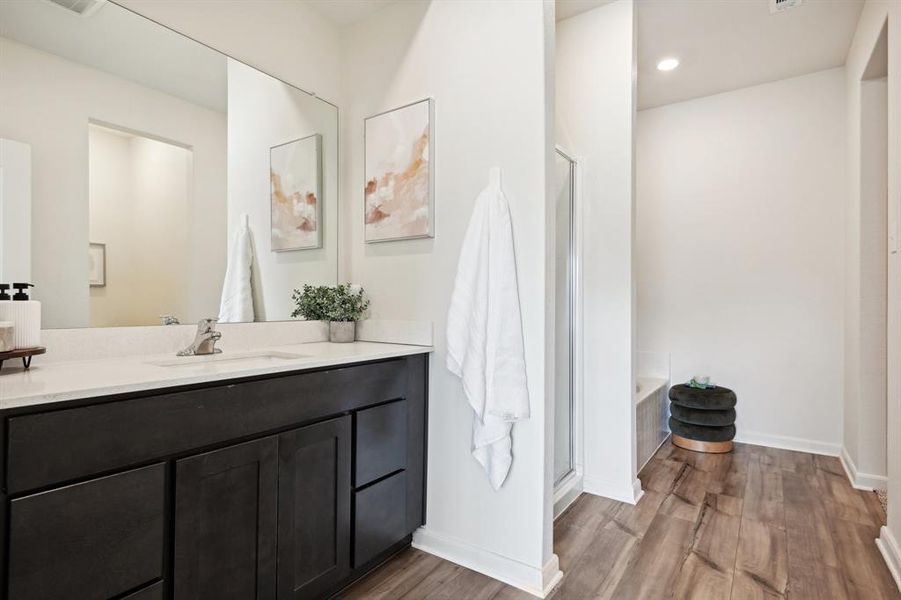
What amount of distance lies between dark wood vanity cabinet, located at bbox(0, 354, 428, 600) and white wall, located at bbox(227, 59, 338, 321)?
2.45ft

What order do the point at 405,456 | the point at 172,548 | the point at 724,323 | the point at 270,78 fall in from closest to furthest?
the point at 172,548
the point at 405,456
the point at 270,78
the point at 724,323

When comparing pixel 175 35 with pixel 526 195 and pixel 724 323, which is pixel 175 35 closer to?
pixel 526 195

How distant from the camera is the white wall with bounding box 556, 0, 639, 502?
2549 millimetres

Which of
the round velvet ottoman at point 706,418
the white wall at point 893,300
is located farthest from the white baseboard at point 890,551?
the round velvet ottoman at point 706,418

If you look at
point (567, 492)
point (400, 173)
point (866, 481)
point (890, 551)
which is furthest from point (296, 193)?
point (866, 481)

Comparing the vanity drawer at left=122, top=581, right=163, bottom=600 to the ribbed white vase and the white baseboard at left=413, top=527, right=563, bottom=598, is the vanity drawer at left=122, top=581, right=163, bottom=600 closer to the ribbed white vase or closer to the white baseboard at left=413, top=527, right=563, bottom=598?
the ribbed white vase

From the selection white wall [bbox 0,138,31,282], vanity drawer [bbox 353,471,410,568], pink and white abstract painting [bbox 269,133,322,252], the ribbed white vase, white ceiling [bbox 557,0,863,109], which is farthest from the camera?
white ceiling [bbox 557,0,863,109]

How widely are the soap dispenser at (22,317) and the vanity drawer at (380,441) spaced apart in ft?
3.24

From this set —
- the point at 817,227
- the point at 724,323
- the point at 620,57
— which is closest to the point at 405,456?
the point at 620,57

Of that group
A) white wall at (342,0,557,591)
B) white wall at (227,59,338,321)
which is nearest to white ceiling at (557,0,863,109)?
white wall at (342,0,557,591)

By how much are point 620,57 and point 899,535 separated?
8.42 feet

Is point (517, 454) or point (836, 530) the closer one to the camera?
point (517, 454)

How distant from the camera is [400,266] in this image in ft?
7.20

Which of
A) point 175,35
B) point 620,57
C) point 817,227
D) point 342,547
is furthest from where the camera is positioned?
point 817,227
